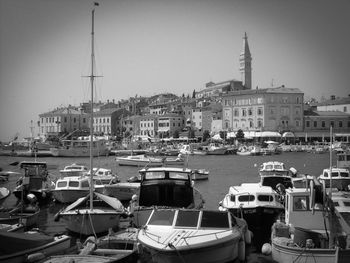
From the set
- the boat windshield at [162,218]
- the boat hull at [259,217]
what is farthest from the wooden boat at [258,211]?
the boat windshield at [162,218]

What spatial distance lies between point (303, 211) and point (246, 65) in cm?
12825

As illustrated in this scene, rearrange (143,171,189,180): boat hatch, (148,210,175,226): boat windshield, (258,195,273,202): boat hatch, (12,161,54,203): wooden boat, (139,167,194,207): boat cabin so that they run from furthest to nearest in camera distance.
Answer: (12,161,54,203): wooden boat < (143,171,189,180): boat hatch < (139,167,194,207): boat cabin < (258,195,273,202): boat hatch < (148,210,175,226): boat windshield

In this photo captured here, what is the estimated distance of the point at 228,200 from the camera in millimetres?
18828

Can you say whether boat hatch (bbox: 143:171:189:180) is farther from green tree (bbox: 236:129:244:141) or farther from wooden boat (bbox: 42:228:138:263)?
green tree (bbox: 236:129:244:141)

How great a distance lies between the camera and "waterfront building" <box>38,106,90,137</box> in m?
128

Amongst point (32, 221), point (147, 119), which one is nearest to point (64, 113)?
point (147, 119)

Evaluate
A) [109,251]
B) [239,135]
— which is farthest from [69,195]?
[239,135]

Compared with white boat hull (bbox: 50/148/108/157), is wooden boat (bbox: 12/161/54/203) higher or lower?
higher

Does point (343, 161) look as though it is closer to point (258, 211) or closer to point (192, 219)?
point (258, 211)

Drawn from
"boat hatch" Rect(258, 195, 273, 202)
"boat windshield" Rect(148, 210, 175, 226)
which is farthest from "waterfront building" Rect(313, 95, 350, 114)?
"boat windshield" Rect(148, 210, 175, 226)

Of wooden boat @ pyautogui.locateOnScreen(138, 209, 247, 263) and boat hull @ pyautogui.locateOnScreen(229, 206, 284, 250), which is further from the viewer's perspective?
boat hull @ pyautogui.locateOnScreen(229, 206, 284, 250)

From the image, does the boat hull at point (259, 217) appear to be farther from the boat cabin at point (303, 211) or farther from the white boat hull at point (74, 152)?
the white boat hull at point (74, 152)

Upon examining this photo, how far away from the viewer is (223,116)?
11206cm

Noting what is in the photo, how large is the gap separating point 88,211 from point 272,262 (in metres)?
6.22
